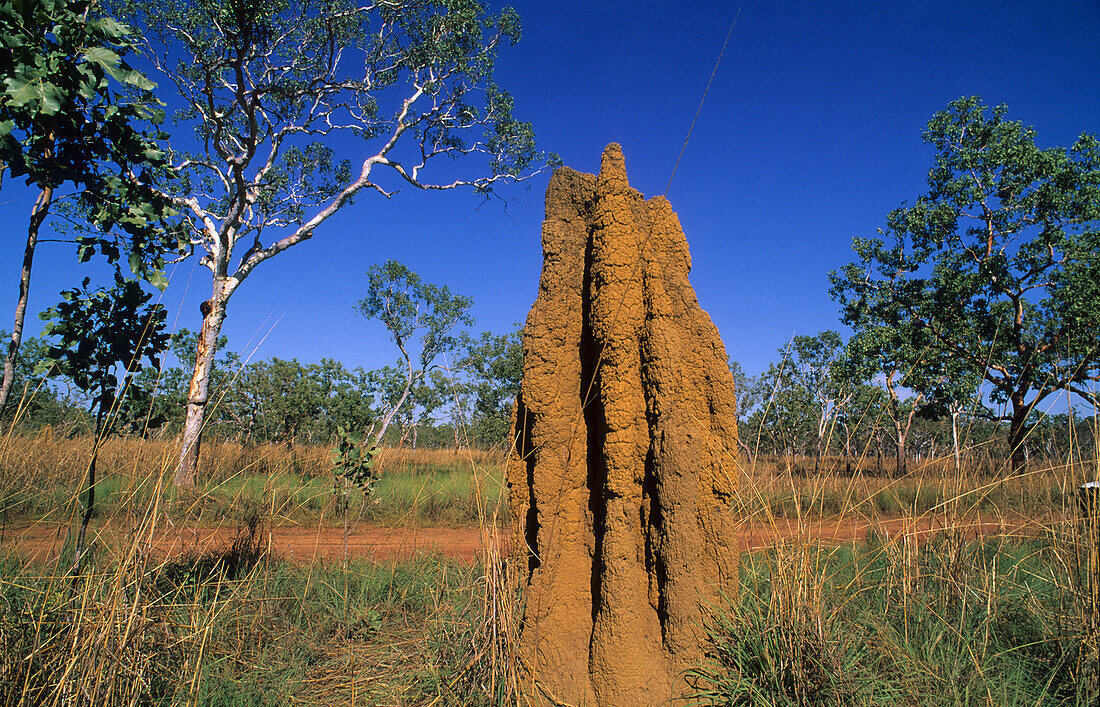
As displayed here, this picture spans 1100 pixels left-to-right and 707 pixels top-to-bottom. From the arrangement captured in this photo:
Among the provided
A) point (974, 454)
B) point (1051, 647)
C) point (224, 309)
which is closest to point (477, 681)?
point (1051, 647)

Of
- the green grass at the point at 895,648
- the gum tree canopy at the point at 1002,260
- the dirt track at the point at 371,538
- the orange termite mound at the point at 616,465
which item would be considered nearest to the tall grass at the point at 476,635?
the green grass at the point at 895,648

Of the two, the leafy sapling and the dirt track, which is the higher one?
the leafy sapling

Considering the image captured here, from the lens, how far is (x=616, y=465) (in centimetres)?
272

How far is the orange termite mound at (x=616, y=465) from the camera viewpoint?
8.64 ft

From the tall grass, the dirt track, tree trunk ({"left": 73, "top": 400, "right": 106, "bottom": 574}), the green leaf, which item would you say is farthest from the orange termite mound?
the green leaf

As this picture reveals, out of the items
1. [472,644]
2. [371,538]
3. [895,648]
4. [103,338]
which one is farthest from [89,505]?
[895,648]

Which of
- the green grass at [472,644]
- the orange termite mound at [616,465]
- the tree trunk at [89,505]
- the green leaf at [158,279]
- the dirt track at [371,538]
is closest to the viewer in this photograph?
the green grass at [472,644]

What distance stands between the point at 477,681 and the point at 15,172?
12.2ft

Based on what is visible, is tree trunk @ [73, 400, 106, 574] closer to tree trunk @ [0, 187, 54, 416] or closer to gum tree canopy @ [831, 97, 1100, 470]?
tree trunk @ [0, 187, 54, 416]

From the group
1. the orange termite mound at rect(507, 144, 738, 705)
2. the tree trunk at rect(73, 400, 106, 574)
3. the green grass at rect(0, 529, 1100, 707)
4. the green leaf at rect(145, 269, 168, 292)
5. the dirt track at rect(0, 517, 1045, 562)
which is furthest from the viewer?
the dirt track at rect(0, 517, 1045, 562)

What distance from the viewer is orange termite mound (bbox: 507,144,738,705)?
263 cm

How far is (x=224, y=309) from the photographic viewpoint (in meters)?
12.0

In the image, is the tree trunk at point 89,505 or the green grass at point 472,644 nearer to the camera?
the green grass at point 472,644

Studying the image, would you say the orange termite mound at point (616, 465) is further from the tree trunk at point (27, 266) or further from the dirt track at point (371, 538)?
the tree trunk at point (27, 266)
